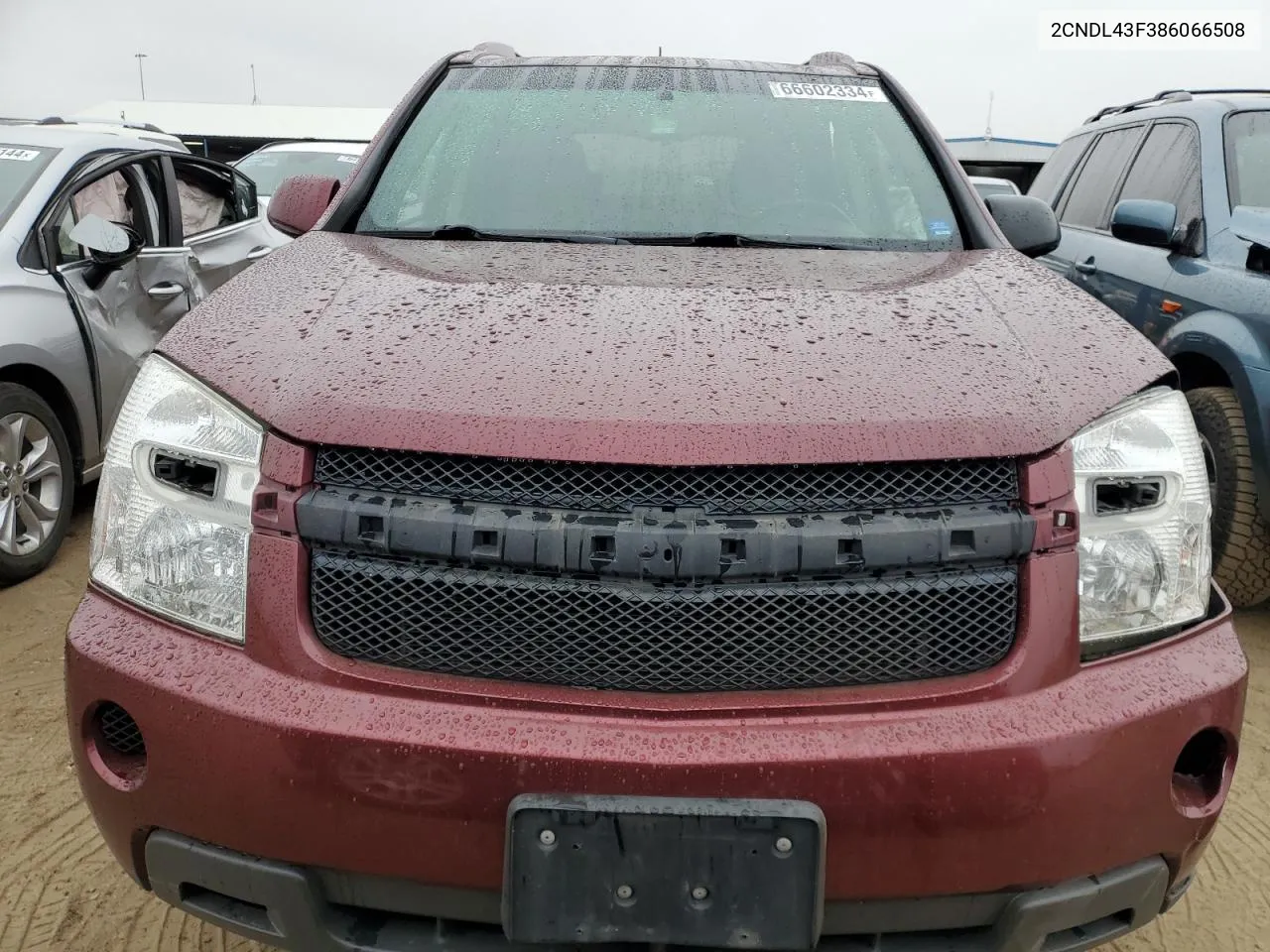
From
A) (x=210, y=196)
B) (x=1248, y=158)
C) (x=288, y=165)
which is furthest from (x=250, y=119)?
(x=1248, y=158)

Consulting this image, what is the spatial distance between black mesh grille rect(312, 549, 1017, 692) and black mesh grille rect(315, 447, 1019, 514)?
11 cm

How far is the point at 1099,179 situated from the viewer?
17.6 ft

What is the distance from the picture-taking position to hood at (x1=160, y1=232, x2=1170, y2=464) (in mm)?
1413

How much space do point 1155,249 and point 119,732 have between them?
429 cm

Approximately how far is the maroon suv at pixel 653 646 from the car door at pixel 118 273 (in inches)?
113

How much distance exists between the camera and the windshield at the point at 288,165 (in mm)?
9305

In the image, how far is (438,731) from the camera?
138 cm

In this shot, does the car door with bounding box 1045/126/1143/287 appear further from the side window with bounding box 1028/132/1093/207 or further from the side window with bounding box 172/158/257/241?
the side window with bounding box 172/158/257/241

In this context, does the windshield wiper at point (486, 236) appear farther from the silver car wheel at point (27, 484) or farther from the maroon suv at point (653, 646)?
the silver car wheel at point (27, 484)

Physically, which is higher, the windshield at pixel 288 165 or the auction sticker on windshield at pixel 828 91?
the auction sticker on windshield at pixel 828 91

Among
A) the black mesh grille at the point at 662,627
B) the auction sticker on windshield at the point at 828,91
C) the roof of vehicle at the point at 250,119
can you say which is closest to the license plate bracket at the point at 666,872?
the black mesh grille at the point at 662,627

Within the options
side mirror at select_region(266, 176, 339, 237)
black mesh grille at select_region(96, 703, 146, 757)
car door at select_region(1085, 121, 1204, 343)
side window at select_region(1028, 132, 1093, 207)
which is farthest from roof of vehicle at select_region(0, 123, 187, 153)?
side window at select_region(1028, 132, 1093, 207)

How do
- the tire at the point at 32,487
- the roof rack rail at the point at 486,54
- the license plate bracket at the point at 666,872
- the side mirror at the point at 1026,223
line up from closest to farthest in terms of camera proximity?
1. the license plate bracket at the point at 666,872
2. the side mirror at the point at 1026,223
3. the roof rack rail at the point at 486,54
4. the tire at the point at 32,487

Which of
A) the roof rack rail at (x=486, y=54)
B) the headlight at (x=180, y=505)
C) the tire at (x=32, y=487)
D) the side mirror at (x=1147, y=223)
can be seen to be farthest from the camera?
the side mirror at (x=1147, y=223)
